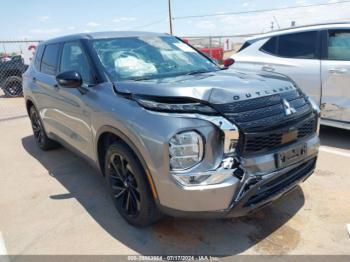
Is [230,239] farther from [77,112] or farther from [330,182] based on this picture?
[77,112]

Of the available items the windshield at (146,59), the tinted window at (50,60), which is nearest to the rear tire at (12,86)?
the tinted window at (50,60)

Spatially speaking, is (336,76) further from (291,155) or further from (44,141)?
(44,141)

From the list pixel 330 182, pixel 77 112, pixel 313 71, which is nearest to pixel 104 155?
pixel 77 112

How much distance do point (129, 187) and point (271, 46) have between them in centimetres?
392

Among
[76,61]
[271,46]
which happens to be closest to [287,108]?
[76,61]

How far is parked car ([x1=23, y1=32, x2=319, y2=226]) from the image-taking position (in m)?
2.38

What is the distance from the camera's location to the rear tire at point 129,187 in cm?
271

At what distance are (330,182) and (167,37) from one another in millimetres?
2604

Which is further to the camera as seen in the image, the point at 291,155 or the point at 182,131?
the point at 291,155

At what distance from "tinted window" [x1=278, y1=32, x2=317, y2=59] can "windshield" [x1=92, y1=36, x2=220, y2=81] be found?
2.08 meters

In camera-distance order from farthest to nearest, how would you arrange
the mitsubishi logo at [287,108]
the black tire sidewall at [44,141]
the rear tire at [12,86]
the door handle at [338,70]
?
the rear tire at [12,86]
the black tire sidewall at [44,141]
the door handle at [338,70]
the mitsubishi logo at [287,108]

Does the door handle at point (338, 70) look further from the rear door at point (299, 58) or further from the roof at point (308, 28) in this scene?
the roof at point (308, 28)

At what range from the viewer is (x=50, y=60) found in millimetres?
4637

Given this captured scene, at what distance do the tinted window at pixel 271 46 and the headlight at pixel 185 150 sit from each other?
3.85 m
